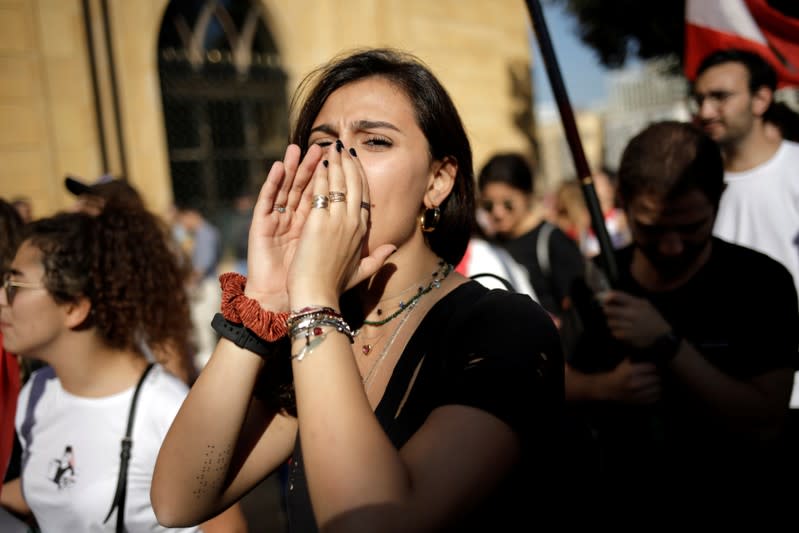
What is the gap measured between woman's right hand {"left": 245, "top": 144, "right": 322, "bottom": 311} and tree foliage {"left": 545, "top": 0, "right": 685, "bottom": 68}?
28.7ft

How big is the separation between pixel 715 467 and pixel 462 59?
10.8 metres

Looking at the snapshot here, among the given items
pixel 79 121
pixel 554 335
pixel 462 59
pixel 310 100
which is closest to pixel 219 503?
pixel 554 335

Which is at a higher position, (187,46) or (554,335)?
(187,46)

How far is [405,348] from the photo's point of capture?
149cm

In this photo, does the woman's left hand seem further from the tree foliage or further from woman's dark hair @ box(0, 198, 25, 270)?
the tree foliage

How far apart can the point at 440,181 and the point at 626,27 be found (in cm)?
1090

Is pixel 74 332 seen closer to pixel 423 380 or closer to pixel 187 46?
pixel 423 380

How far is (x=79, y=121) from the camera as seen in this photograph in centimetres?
830

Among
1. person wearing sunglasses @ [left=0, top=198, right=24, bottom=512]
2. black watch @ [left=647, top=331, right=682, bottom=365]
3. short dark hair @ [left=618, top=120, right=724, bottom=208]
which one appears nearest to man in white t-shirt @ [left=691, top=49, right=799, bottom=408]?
short dark hair @ [left=618, top=120, right=724, bottom=208]

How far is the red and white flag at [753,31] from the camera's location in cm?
324

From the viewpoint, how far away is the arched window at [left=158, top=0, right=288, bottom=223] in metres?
9.62

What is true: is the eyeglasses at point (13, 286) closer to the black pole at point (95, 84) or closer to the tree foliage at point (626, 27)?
the black pole at point (95, 84)

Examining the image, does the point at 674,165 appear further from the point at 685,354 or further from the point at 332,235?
the point at 332,235

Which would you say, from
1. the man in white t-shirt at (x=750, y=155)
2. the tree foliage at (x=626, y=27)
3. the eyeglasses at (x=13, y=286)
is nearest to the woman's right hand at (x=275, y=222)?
the eyeglasses at (x=13, y=286)
